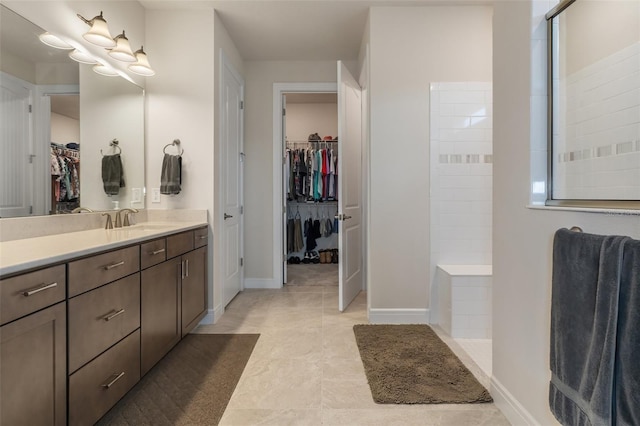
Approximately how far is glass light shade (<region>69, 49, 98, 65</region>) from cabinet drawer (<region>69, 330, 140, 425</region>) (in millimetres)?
1677

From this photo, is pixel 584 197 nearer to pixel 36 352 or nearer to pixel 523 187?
pixel 523 187

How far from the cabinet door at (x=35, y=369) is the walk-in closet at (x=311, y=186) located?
3275 mm

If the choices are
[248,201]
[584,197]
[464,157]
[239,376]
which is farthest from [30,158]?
[464,157]

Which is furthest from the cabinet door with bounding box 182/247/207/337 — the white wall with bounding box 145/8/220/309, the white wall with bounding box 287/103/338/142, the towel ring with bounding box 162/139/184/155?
the white wall with bounding box 287/103/338/142

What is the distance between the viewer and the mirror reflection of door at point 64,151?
172 cm

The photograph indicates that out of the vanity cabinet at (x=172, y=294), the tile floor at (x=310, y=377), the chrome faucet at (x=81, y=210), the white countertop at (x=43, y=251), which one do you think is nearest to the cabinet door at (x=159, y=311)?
the vanity cabinet at (x=172, y=294)

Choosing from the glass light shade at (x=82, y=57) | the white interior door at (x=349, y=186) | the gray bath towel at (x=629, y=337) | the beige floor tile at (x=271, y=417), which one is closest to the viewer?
the gray bath towel at (x=629, y=337)

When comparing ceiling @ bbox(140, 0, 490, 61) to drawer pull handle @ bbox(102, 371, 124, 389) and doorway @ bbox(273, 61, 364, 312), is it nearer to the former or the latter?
doorway @ bbox(273, 61, 364, 312)

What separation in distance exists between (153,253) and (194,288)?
0.64m

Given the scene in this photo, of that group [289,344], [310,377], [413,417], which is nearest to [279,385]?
[310,377]

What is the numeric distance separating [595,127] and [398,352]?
5.44 feet

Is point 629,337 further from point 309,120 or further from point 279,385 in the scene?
point 309,120

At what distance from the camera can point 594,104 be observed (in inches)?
41.1

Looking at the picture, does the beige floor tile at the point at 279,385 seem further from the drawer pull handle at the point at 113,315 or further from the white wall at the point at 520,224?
the white wall at the point at 520,224
